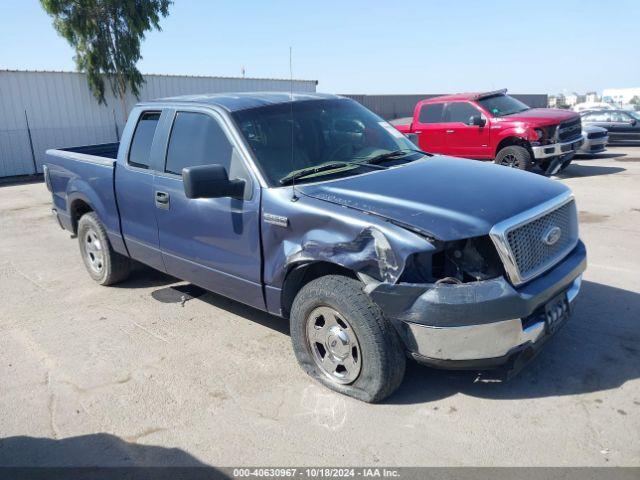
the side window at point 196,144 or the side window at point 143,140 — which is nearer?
the side window at point 196,144

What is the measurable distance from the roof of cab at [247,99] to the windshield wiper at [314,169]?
0.77m

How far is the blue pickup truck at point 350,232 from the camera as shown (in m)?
3.08

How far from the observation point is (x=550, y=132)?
36.8 ft

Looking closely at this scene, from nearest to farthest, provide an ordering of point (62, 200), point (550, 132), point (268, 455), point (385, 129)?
point (268, 455)
point (385, 129)
point (62, 200)
point (550, 132)

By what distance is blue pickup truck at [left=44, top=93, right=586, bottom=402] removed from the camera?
3.08 m

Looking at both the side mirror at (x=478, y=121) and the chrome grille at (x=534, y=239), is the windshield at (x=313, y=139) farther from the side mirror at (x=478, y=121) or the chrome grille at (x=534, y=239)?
the side mirror at (x=478, y=121)

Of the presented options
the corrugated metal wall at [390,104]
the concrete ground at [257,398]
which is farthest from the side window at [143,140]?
the corrugated metal wall at [390,104]

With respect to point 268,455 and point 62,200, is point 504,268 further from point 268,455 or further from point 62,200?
point 62,200

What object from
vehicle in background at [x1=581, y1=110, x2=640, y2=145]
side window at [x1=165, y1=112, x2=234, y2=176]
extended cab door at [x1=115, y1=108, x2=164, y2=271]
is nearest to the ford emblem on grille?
side window at [x1=165, y1=112, x2=234, y2=176]

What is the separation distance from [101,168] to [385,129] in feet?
9.41

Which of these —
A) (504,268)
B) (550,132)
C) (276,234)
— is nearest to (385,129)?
(276,234)

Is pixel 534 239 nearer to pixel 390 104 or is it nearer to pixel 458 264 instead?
pixel 458 264

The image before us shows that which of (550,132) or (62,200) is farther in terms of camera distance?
(550,132)

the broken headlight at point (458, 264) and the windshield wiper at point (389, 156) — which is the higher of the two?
the windshield wiper at point (389, 156)
